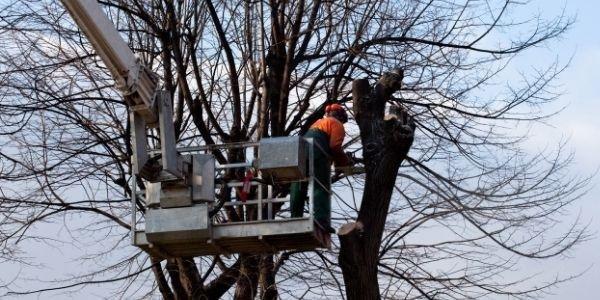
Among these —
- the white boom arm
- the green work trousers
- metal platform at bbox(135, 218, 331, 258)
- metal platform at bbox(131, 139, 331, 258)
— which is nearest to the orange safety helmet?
the green work trousers

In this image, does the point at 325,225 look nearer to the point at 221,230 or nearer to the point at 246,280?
the point at 221,230

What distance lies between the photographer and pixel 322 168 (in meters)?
11.9

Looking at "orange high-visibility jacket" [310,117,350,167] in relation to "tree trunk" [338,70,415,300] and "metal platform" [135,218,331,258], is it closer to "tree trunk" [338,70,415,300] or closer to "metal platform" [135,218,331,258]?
"tree trunk" [338,70,415,300]

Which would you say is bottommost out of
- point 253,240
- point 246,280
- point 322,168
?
point 253,240

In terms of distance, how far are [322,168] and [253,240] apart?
1081 millimetres

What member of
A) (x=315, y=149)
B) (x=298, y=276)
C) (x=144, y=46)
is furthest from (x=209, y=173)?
(x=144, y=46)

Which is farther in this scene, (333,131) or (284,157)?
(333,131)

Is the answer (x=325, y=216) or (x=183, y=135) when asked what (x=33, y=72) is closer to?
(x=183, y=135)

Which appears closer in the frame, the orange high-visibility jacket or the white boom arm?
the white boom arm

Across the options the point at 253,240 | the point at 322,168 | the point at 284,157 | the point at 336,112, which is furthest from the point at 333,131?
the point at 253,240

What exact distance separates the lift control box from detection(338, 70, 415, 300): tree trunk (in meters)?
0.71

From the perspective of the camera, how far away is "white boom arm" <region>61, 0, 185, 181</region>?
433 inches

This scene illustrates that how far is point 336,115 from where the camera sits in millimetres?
12078

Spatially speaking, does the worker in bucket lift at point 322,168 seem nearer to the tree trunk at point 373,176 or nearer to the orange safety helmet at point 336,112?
the orange safety helmet at point 336,112
